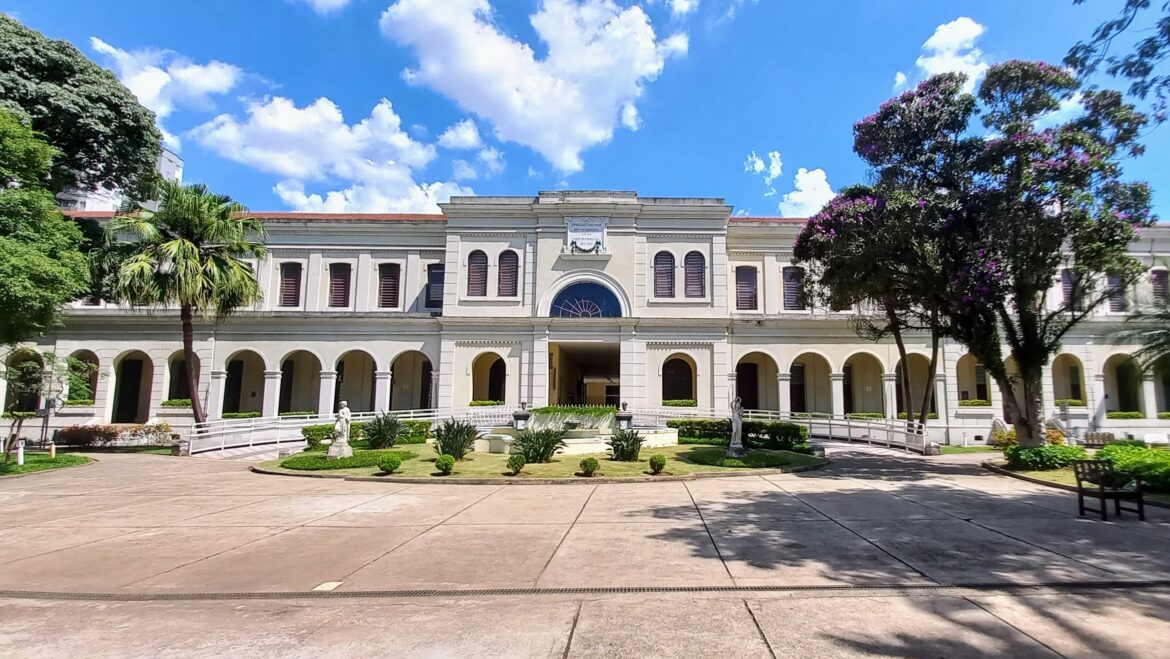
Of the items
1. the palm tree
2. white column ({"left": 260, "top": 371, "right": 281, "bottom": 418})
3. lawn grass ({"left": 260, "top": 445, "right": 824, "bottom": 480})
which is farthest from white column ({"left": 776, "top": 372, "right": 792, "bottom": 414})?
white column ({"left": 260, "top": 371, "right": 281, "bottom": 418})

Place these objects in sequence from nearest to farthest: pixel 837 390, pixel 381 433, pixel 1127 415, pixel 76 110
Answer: pixel 76 110
pixel 381 433
pixel 1127 415
pixel 837 390

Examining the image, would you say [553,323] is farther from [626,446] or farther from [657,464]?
[657,464]

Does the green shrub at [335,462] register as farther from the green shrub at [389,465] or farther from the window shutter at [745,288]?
the window shutter at [745,288]

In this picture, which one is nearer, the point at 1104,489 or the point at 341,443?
the point at 1104,489

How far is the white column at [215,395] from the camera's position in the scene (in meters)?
27.5

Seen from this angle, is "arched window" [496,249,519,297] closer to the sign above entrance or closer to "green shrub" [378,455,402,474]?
the sign above entrance

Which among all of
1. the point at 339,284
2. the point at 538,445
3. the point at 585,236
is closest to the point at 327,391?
the point at 339,284

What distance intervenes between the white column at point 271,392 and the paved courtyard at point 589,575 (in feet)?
57.1

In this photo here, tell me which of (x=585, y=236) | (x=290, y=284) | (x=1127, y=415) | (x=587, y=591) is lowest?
(x=587, y=591)

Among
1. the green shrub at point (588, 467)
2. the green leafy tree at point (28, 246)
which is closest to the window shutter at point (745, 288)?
the green shrub at point (588, 467)

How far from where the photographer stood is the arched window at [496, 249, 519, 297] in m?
28.7

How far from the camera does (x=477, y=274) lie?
94.3ft

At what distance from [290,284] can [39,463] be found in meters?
14.6

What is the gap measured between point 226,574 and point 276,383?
→ 81.5 ft
